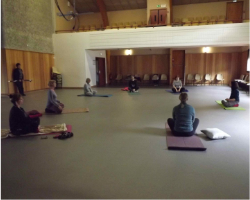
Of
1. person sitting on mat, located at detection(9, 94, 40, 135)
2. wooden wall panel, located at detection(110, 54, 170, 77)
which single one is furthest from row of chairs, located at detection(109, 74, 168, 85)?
person sitting on mat, located at detection(9, 94, 40, 135)

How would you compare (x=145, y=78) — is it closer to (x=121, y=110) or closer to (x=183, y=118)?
(x=121, y=110)

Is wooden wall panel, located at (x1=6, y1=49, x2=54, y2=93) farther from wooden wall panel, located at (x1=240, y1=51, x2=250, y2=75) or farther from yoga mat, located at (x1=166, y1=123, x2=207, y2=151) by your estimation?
wooden wall panel, located at (x1=240, y1=51, x2=250, y2=75)

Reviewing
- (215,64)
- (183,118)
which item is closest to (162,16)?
(215,64)

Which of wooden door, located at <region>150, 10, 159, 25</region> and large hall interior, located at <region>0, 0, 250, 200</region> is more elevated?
wooden door, located at <region>150, 10, 159, 25</region>

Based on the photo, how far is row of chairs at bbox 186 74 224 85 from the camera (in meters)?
Answer: 15.0

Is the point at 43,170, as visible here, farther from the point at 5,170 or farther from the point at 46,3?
the point at 46,3

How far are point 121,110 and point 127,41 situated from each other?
7.12m

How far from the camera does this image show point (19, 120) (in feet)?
14.2

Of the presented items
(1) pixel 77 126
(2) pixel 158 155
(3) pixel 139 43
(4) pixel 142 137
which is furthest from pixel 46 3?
(2) pixel 158 155

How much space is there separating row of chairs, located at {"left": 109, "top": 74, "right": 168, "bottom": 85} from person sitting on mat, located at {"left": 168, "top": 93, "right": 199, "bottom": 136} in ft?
37.6

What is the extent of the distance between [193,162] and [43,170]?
85.2 inches

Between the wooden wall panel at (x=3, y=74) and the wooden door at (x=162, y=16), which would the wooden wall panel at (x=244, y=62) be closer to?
the wooden door at (x=162, y=16)

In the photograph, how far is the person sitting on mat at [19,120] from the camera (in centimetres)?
416

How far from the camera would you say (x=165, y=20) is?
14.0 m
